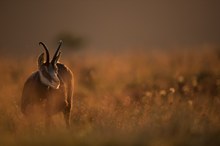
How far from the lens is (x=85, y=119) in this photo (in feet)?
50.5

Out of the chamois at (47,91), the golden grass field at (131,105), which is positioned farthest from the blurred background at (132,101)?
the chamois at (47,91)

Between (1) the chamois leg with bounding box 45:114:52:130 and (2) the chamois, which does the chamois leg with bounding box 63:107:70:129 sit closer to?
(2) the chamois

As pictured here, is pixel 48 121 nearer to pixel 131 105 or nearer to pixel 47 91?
pixel 47 91

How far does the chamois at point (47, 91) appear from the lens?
48.0ft

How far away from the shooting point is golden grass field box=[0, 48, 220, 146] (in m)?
12.6

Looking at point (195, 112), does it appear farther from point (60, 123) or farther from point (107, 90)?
point (107, 90)

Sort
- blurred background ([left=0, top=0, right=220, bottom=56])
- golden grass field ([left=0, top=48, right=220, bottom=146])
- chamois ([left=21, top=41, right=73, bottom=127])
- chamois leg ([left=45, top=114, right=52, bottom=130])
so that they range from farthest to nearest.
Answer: blurred background ([left=0, top=0, right=220, bottom=56]) < chamois ([left=21, top=41, right=73, bottom=127]) < chamois leg ([left=45, top=114, right=52, bottom=130]) < golden grass field ([left=0, top=48, right=220, bottom=146])

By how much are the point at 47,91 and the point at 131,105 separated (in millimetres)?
2197

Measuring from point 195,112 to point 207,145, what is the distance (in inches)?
103

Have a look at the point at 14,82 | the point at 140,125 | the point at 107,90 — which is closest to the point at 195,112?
the point at 140,125

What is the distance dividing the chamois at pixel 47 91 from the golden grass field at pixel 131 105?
284mm

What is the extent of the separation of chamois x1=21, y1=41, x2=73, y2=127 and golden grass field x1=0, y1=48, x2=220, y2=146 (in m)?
0.28

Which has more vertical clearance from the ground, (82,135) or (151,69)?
(151,69)

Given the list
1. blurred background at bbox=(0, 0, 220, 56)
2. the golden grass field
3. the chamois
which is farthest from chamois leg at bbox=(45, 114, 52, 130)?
blurred background at bbox=(0, 0, 220, 56)
